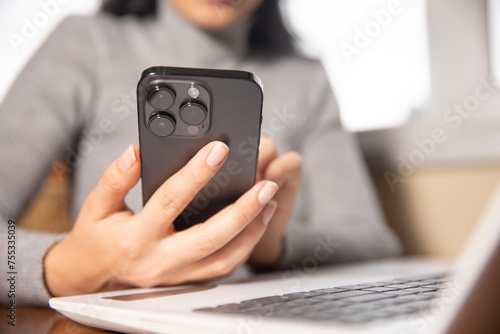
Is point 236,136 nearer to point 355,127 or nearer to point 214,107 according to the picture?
point 214,107

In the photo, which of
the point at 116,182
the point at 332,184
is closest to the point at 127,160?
the point at 116,182

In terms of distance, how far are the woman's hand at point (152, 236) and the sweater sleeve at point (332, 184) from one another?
0.34 m

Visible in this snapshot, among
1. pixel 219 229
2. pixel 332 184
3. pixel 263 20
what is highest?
pixel 263 20

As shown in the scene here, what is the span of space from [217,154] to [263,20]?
Result: 48 centimetres

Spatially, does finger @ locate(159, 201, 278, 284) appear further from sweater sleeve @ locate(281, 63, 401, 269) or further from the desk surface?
sweater sleeve @ locate(281, 63, 401, 269)

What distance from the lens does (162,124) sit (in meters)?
0.27

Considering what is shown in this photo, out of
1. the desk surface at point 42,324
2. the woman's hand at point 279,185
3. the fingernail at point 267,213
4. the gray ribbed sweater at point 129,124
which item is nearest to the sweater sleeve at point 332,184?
the gray ribbed sweater at point 129,124

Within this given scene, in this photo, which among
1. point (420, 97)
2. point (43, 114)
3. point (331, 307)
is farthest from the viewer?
point (420, 97)

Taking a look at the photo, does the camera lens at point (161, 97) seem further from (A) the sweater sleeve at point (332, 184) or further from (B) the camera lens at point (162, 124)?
(A) the sweater sleeve at point (332, 184)

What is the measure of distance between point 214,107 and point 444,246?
2.06 feet

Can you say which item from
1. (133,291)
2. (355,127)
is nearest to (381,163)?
(355,127)

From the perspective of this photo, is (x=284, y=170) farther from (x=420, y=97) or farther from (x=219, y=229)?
(x=420, y=97)

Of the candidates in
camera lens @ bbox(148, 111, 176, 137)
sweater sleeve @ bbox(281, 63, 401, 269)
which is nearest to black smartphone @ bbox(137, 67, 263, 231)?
camera lens @ bbox(148, 111, 176, 137)

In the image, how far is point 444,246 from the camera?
29.3 inches
